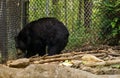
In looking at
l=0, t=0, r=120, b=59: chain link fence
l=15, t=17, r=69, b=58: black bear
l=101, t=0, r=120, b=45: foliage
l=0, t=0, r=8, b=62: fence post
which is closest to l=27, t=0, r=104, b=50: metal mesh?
l=0, t=0, r=120, b=59: chain link fence

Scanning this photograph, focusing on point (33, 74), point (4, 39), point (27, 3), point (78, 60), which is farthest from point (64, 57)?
point (33, 74)

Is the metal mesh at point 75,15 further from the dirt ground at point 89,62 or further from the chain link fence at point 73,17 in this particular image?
the dirt ground at point 89,62

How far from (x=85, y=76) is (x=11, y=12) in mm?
4773

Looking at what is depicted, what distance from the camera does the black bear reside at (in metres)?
10.1

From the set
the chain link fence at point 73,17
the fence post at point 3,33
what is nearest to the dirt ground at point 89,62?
the fence post at point 3,33

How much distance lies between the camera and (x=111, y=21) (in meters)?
10.9

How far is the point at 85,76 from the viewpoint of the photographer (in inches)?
220

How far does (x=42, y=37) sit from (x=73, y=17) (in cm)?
182

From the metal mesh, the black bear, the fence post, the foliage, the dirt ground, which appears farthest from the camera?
the metal mesh

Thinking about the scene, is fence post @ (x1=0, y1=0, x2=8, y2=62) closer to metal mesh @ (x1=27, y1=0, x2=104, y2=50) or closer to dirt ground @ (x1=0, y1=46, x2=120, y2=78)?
dirt ground @ (x1=0, y1=46, x2=120, y2=78)

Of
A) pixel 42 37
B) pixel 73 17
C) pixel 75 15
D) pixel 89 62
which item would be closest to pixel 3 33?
pixel 42 37

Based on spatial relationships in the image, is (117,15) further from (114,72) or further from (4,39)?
(114,72)

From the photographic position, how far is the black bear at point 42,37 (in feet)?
33.2

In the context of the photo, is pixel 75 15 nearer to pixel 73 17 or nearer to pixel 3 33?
pixel 73 17
